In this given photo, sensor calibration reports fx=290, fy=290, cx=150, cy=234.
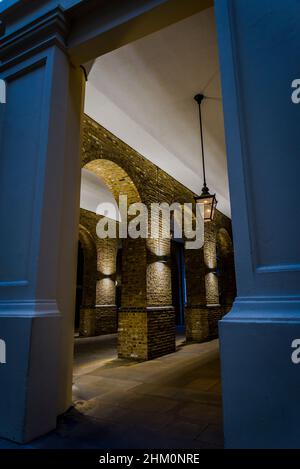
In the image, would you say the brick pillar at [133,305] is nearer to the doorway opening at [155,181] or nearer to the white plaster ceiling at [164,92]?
the doorway opening at [155,181]

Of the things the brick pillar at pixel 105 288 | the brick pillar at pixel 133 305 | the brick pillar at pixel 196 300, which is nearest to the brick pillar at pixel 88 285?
the brick pillar at pixel 105 288

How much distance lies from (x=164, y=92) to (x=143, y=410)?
476cm

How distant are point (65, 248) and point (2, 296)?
672 millimetres

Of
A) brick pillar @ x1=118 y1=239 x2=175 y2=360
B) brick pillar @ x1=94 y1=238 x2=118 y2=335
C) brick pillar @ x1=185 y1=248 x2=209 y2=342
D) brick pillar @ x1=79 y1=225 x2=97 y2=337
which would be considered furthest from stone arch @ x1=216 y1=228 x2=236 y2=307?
brick pillar @ x1=118 y1=239 x2=175 y2=360

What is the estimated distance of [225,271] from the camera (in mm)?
12953

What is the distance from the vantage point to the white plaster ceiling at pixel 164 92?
4.07m

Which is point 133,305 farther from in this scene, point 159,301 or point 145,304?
point 159,301

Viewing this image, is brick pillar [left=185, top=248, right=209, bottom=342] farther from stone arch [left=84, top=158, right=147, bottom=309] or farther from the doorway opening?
stone arch [left=84, top=158, right=147, bottom=309]

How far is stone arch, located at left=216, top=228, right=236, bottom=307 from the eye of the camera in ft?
40.7

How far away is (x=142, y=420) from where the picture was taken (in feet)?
8.19

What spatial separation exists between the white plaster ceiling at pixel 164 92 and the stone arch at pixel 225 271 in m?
5.75

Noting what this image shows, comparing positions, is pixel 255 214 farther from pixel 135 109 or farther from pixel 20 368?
pixel 135 109

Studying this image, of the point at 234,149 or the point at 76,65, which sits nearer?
the point at 234,149
